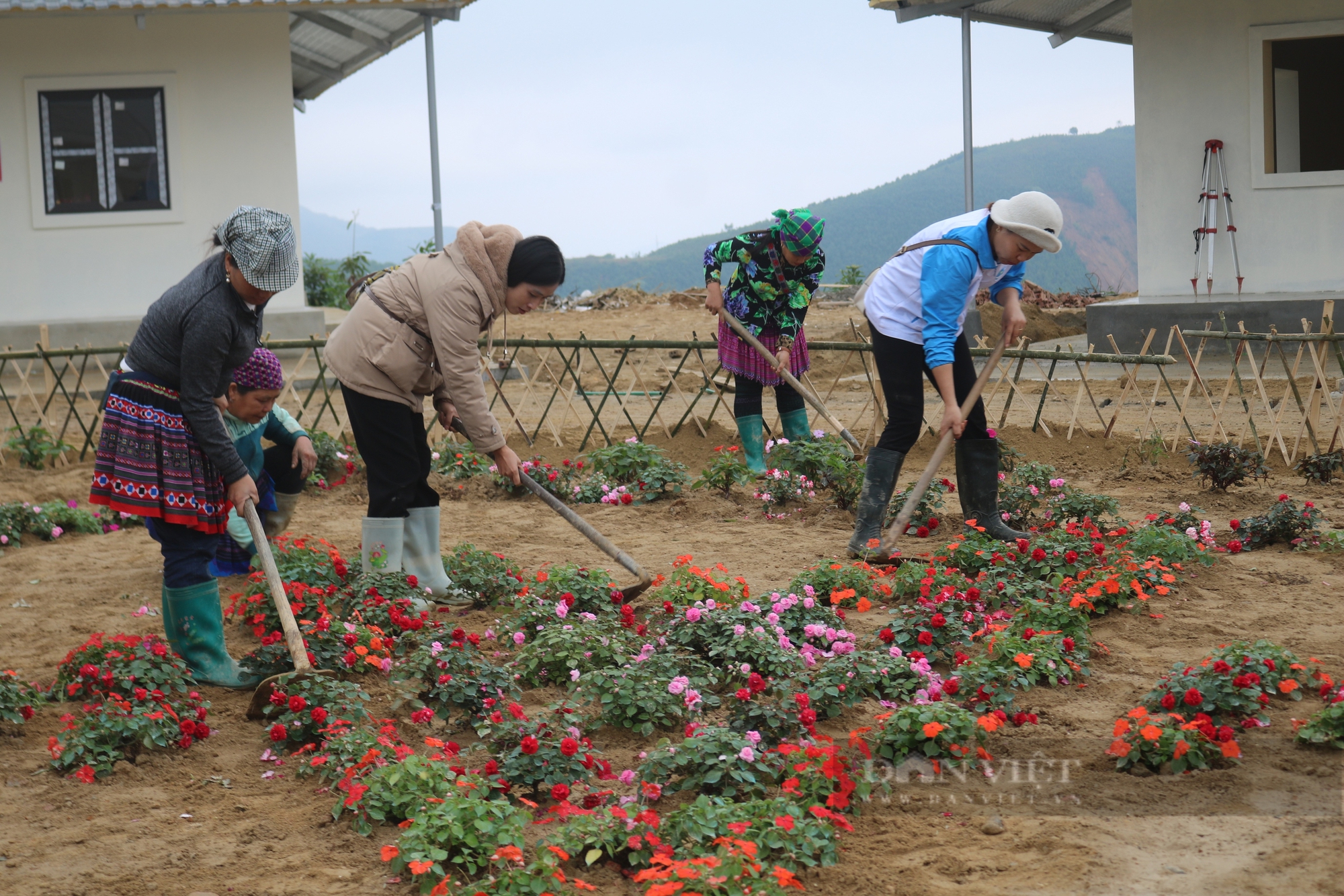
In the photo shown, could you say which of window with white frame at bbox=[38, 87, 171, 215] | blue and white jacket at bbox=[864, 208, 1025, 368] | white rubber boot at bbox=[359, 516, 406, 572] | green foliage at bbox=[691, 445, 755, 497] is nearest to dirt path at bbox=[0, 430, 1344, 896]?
white rubber boot at bbox=[359, 516, 406, 572]

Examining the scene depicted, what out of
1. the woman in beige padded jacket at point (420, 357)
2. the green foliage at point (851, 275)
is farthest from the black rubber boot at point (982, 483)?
the green foliage at point (851, 275)

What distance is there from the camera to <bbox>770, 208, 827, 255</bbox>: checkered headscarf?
5730 mm

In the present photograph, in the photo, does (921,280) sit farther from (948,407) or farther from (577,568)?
(577,568)

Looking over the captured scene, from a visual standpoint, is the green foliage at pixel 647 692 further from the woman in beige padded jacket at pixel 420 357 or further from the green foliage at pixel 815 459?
the green foliage at pixel 815 459

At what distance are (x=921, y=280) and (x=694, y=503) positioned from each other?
1.94m

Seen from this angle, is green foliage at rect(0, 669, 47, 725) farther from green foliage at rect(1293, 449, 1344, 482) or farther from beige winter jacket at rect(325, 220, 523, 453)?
green foliage at rect(1293, 449, 1344, 482)

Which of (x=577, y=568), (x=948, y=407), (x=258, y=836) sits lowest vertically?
(x=258, y=836)

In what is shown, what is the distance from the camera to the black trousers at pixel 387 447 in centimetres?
400

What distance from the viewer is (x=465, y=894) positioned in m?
2.25

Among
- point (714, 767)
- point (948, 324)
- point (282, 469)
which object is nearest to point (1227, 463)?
point (948, 324)

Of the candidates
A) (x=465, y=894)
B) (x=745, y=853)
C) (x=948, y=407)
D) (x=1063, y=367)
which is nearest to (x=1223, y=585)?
(x=948, y=407)

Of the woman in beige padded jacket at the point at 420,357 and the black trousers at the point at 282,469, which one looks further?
the black trousers at the point at 282,469

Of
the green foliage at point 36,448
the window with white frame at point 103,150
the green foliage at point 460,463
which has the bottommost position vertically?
the green foliage at point 460,463

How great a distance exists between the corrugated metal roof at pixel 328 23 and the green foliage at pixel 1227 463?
780 centimetres
